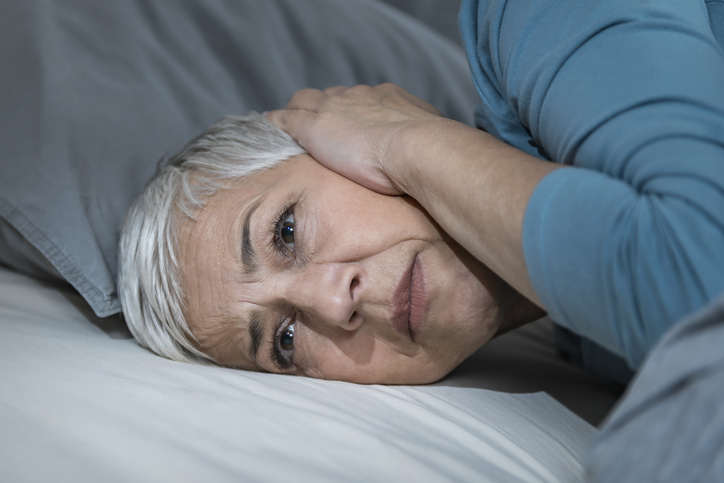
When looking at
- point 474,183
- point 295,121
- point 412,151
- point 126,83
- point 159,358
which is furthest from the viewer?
point 126,83

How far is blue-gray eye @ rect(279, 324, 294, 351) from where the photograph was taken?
1030 mm

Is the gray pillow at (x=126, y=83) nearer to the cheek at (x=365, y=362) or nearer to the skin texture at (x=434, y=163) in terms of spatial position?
the skin texture at (x=434, y=163)

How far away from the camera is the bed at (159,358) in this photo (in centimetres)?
63

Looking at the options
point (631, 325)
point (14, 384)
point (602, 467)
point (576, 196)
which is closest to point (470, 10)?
point (576, 196)

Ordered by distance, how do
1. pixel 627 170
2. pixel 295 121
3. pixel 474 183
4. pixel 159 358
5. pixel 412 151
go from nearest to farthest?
1. pixel 627 170
2. pixel 474 183
3. pixel 412 151
4. pixel 159 358
5. pixel 295 121

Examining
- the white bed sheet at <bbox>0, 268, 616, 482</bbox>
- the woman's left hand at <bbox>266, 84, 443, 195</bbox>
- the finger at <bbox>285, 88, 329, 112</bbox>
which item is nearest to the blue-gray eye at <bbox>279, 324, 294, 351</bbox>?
the white bed sheet at <bbox>0, 268, 616, 482</bbox>

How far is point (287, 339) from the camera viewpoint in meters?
1.04

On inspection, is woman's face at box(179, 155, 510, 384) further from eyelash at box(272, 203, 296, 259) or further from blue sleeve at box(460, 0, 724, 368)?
blue sleeve at box(460, 0, 724, 368)

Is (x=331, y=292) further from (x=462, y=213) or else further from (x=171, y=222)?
(x=171, y=222)

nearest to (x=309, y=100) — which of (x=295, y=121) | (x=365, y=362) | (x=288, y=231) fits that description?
(x=295, y=121)

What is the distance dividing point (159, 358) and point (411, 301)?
472 mm

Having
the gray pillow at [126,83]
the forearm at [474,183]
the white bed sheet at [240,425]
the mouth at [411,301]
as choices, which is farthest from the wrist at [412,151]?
the gray pillow at [126,83]

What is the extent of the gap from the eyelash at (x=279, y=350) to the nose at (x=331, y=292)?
0.08m

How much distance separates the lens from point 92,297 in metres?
1.13
